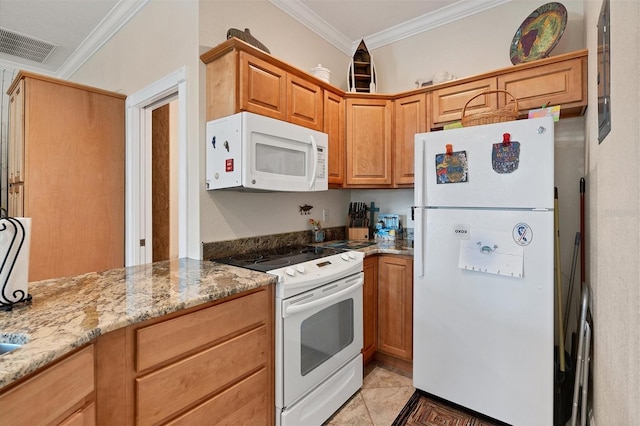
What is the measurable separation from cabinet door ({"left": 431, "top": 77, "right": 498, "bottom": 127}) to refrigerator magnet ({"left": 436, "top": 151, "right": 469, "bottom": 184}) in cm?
67

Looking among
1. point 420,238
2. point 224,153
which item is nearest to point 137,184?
point 224,153

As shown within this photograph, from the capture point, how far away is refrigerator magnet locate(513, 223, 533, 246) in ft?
5.21

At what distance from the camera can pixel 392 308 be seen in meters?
2.29

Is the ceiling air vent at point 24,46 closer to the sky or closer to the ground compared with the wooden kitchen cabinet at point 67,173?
closer to the sky

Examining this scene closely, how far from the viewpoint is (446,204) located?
1858mm

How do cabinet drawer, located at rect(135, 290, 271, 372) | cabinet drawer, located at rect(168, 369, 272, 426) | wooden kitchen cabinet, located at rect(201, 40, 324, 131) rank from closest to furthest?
1. cabinet drawer, located at rect(135, 290, 271, 372)
2. cabinet drawer, located at rect(168, 369, 272, 426)
3. wooden kitchen cabinet, located at rect(201, 40, 324, 131)

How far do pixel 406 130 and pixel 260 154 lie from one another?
1.42 m

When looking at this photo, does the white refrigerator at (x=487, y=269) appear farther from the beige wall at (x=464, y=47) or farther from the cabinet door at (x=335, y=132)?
the beige wall at (x=464, y=47)

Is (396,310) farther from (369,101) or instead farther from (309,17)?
(309,17)

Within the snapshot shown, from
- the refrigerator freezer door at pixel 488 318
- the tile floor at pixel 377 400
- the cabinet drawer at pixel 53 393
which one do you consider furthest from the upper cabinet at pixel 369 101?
the tile floor at pixel 377 400

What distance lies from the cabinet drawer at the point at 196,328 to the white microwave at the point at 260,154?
0.68 meters

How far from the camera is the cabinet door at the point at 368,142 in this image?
8.71 feet

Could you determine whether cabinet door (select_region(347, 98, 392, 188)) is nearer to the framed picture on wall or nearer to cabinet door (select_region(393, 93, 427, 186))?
cabinet door (select_region(393, 93, 427, 186))

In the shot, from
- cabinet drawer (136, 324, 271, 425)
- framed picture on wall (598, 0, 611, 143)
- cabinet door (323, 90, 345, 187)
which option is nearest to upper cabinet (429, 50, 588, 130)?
cabinet door (323, 90, 345, 187)
